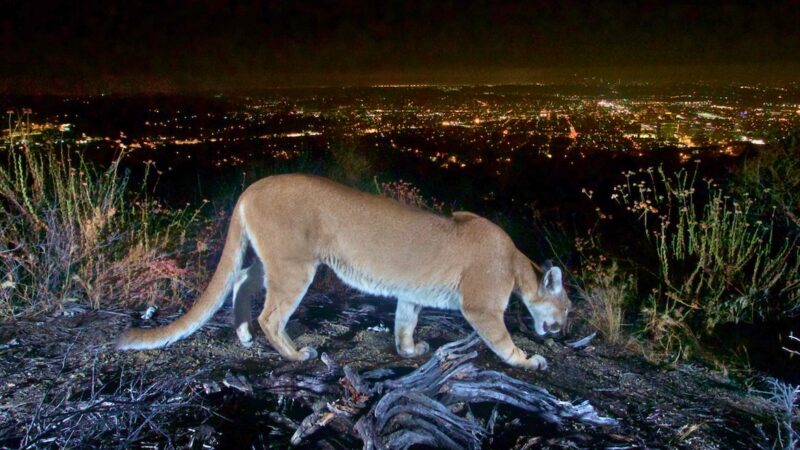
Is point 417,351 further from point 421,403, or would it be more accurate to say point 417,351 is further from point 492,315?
point 421,403

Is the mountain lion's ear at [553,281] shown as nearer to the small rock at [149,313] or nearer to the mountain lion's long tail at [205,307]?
the mountain lion's long tail at [205,307]

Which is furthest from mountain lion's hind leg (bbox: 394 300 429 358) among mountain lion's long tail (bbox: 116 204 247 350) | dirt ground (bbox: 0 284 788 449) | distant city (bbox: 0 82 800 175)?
distant city (bbox: 0 82 800 175)

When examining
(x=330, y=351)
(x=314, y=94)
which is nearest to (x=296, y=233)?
(x=330, y=351)

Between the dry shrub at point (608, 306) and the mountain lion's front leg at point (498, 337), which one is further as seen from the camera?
the dry shrub at point (608, 306)

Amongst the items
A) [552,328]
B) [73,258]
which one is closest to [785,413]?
[552,328]

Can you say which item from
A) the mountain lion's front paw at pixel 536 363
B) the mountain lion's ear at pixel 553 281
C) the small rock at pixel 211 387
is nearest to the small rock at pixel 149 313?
the small rock at pixel 211 387

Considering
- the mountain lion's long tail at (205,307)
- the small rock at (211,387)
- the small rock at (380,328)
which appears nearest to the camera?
the small rock at (211,387)

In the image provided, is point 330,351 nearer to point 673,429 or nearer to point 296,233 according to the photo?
point 296,233

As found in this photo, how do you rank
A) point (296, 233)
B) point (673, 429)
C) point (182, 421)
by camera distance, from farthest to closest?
1. point (296, 233)
2. point (673, 429)
3. point (182, 421)
